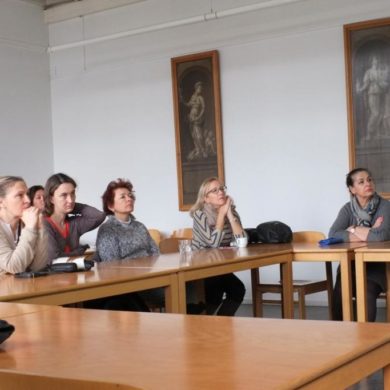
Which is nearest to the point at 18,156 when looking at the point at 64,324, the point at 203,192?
the point at 203,192

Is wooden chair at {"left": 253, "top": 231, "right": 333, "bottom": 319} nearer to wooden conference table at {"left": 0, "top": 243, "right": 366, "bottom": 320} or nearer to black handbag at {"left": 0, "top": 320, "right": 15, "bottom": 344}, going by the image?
wooden conference table at {"left": 0, "top": 243, "right": 366, "bottom": 320}

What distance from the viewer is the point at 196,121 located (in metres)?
8.79

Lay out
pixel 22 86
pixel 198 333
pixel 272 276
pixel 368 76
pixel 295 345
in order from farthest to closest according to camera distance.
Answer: pixel 22 86, pixel 272 276, pixel 368 76, pixel 198 333, pixel 295 345

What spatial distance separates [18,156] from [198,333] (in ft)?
26.0

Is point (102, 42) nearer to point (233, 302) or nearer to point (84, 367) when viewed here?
point (233, 302)

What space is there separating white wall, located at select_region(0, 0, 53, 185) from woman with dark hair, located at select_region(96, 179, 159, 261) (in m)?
4.22

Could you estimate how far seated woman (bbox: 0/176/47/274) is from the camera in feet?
14.1

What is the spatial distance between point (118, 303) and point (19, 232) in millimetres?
733

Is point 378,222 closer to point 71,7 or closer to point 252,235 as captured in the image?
point 252,235

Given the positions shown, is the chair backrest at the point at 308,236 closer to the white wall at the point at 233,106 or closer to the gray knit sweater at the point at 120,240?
the white wall at the point at 233,106

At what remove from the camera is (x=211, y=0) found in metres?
8.60

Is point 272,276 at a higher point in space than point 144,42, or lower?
lower

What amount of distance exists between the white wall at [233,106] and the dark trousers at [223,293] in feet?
7.56

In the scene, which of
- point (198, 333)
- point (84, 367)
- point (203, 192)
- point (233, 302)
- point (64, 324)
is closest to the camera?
point (84, 367)
